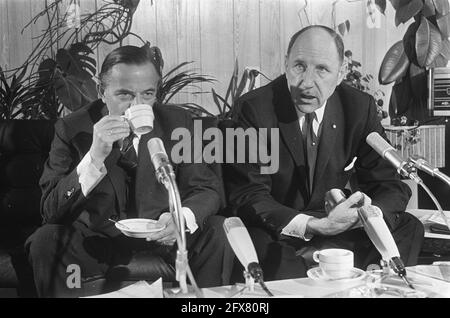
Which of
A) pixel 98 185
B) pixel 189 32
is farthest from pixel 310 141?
pixel 98 185

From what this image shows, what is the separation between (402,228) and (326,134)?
484mm

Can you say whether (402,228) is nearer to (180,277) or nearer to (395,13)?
(395,13)

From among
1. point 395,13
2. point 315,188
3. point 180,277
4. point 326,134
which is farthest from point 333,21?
point 180,277

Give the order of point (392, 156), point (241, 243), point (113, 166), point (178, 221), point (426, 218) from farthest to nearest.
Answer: point (426, 218), point (113, 166), point (392, 156), point (241, 243), point (178, 221)

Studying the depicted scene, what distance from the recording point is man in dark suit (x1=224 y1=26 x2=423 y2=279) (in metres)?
2.29

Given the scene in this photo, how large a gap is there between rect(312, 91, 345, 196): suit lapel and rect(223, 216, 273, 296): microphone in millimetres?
659

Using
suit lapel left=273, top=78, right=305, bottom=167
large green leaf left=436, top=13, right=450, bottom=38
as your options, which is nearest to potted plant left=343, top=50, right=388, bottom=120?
suit lapel left=273, top=78, right=305, bottom=167

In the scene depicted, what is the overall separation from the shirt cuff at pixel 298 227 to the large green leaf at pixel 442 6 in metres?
0.98

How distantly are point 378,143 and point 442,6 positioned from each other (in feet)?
2.22

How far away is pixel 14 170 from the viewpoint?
227 centimetres

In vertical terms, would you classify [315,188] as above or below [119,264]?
above

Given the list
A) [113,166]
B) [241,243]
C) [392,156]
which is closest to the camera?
[241,243]

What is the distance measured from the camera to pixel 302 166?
233cm

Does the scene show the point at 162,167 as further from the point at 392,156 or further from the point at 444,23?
the point at 444,23
